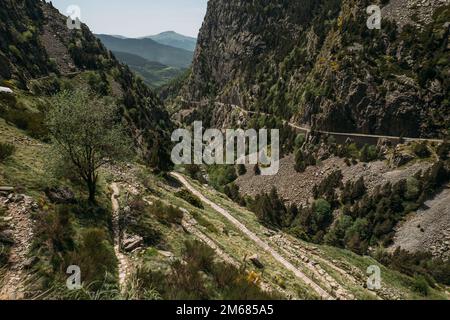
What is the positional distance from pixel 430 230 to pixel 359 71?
4291cm

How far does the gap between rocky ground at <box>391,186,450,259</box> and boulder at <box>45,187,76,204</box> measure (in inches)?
1865

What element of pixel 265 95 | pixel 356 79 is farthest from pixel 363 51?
pixel 265 95

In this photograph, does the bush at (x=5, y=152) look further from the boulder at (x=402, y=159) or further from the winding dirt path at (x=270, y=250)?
the boulder at (x=402, y=159)

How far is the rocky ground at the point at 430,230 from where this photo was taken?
4544 cm

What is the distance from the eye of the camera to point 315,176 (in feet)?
240

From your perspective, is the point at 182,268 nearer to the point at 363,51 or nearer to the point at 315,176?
the point at 315,176

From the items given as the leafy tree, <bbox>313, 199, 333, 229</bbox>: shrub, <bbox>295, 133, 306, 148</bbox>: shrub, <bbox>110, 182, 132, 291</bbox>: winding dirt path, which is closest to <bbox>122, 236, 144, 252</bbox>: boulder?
<bbox>110, 182, 132, 291</bbox>: winding dirt path

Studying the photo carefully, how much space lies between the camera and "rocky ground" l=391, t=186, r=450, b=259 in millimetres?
45438

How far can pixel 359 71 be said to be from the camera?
248 feet

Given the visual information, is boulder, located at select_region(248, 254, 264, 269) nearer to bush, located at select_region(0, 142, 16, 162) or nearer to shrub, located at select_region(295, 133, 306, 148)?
bush, located at select_region(0, 142, 16, 162)

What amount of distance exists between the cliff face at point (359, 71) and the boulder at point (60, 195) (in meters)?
66.9

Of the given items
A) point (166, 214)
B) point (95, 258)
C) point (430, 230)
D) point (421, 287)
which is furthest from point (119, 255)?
point (430, 230)

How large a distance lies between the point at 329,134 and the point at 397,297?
2218 inches

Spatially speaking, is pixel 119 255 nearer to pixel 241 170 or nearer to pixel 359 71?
pixel 241 170
